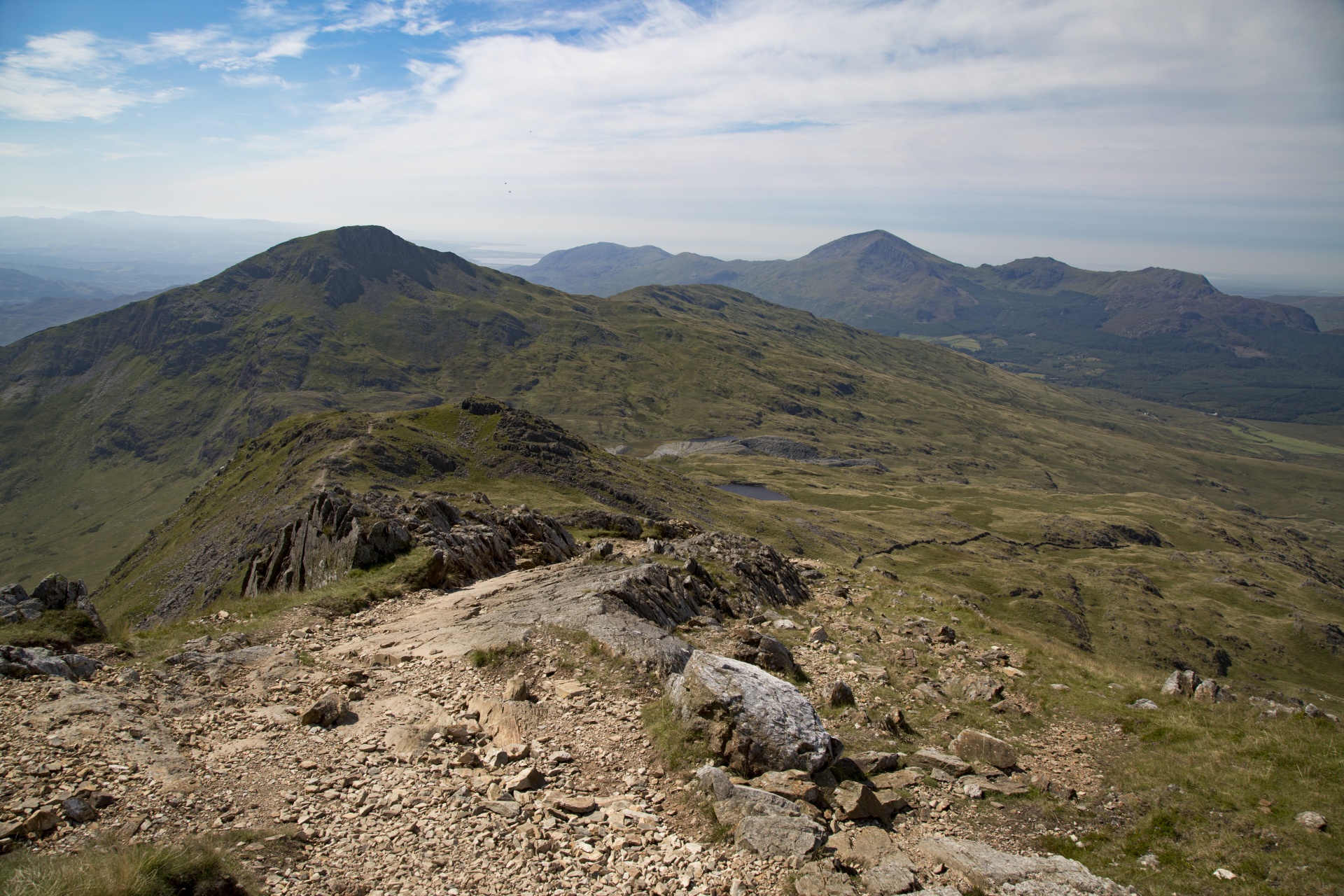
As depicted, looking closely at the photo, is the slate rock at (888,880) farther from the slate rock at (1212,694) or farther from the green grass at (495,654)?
the slate rock at (1212,694)

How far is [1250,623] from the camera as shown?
135 metres

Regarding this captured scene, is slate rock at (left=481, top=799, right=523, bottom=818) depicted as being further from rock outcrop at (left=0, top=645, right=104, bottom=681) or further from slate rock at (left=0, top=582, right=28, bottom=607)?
slate rock at (left=0, top=582, right=28, bottom=607)

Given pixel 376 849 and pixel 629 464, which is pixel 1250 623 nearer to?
pixel 629 464

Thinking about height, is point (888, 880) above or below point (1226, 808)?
above

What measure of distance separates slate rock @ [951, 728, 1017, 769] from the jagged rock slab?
4414 mm

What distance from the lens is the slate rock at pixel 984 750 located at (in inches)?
730

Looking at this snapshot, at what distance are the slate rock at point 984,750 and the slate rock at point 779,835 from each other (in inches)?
303

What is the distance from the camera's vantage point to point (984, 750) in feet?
62.0

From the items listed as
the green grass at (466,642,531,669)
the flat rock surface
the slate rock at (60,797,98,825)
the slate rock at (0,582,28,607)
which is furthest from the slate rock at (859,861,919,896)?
the slate rock at (0,582,28,607)

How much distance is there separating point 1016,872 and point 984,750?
5722mm

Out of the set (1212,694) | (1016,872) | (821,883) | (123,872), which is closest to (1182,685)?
(1212,694)

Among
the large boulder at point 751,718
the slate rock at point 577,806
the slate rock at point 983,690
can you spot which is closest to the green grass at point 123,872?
the slate rock at point 577,806

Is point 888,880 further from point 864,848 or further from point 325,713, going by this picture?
point 325,713

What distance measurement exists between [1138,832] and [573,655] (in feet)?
51.4
